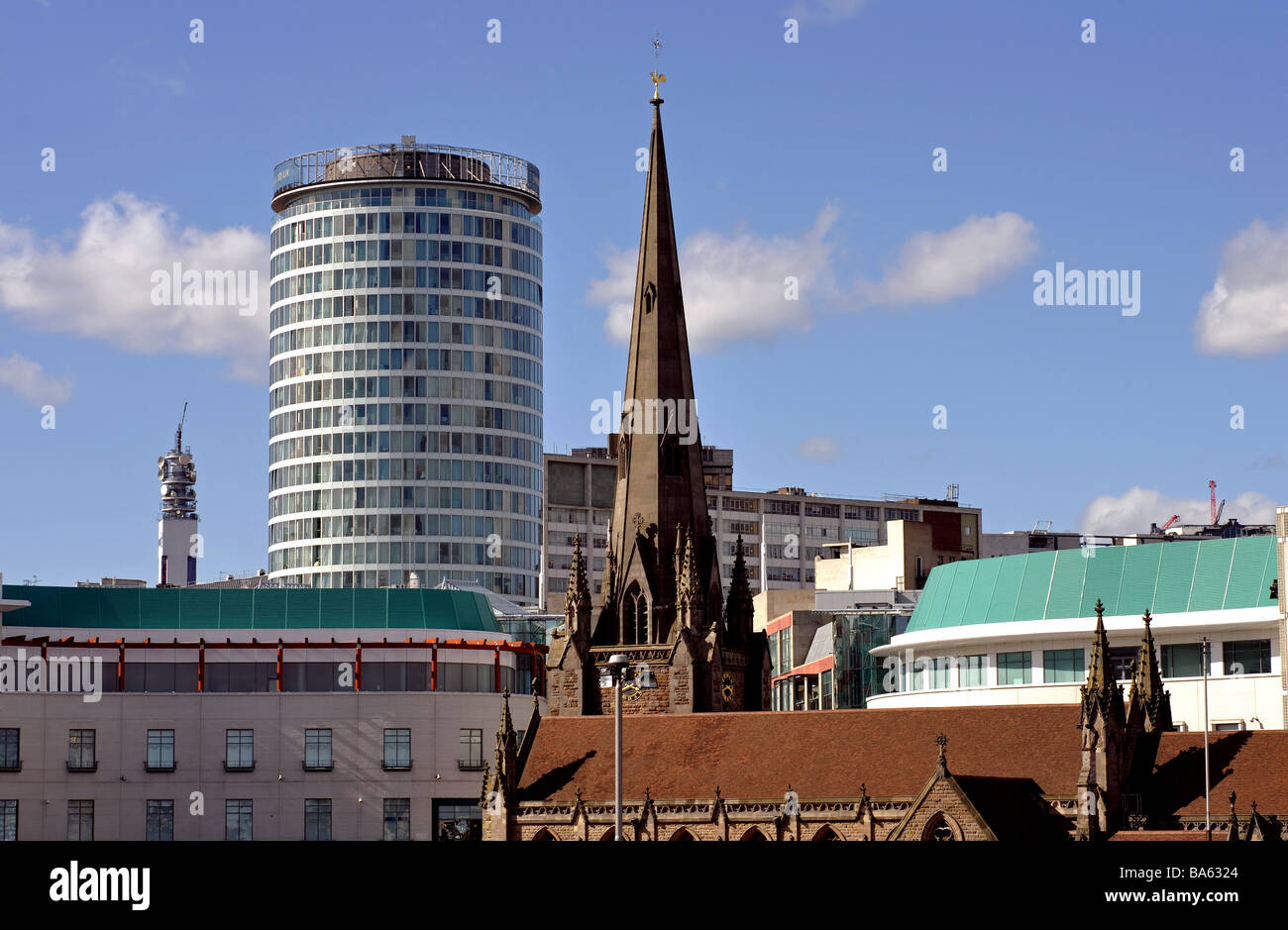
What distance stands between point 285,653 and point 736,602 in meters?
30.4

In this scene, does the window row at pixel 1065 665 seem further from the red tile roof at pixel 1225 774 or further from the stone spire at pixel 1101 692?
the stone spire at pixel 1101 692

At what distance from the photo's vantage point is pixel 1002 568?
125 m

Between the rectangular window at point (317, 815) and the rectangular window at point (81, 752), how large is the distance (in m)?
11.3

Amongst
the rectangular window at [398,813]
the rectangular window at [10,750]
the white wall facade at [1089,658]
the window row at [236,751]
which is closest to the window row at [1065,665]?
the white wall facade at [1089,658]

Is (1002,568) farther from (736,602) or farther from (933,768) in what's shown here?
(933,768)

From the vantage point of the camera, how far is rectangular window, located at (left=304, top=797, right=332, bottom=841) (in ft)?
Result: 349

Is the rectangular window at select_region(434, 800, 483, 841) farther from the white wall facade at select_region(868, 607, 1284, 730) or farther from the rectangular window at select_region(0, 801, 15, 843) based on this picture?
the white wall facade at select_region(868, 607, 1284, 730)

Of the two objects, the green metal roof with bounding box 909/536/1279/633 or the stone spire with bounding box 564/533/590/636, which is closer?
the stone spire with bounding box 564/533/590/636

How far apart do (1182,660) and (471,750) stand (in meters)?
40.4

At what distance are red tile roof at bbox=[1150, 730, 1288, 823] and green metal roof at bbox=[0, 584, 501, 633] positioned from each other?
5180 cm

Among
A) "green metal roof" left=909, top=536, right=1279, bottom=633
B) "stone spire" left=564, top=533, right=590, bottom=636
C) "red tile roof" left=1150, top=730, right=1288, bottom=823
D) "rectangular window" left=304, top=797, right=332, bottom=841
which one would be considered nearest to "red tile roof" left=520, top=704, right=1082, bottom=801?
"red tile roof" left=1150, top=730, right=1288, bottom=823

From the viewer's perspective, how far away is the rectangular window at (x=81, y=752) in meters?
104
